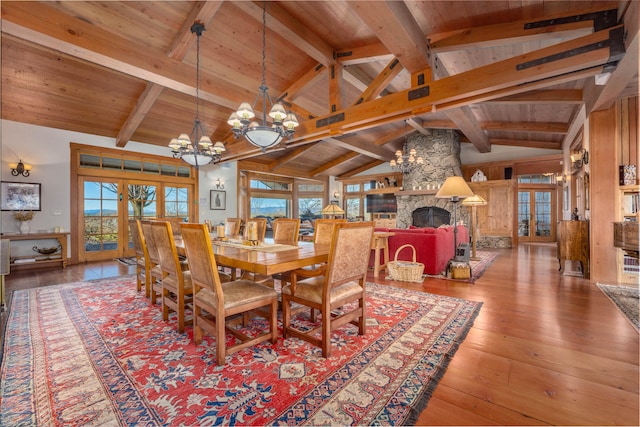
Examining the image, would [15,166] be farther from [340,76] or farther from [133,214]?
[340,76]

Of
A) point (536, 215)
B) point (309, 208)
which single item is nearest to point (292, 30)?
point (536, 215)

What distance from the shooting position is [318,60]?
442cm

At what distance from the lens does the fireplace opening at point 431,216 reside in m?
8.75

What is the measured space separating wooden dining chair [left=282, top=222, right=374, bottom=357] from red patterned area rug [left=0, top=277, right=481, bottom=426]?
0.53ft

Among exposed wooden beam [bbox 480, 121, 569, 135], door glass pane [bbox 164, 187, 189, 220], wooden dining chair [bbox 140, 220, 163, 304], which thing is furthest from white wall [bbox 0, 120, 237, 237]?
exposed wooden beam [bbox 480, 121, 569, 135]

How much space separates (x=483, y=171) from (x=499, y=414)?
29.9 ft

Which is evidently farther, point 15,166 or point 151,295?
point 15,166

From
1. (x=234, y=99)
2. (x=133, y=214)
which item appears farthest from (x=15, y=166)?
(x=234, y=99)

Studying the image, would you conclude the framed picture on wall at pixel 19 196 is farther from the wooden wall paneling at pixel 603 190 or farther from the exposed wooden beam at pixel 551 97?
the wooden wall paneling at pixel 603 190

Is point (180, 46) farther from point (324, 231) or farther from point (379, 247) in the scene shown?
point (379, 247)

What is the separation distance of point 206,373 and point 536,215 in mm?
10510

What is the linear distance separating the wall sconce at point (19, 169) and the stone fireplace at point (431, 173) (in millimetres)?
9300

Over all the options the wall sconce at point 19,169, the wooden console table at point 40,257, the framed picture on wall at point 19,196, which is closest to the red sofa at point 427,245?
the wooden console table at point 40,257

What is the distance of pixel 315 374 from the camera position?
1677 mm
